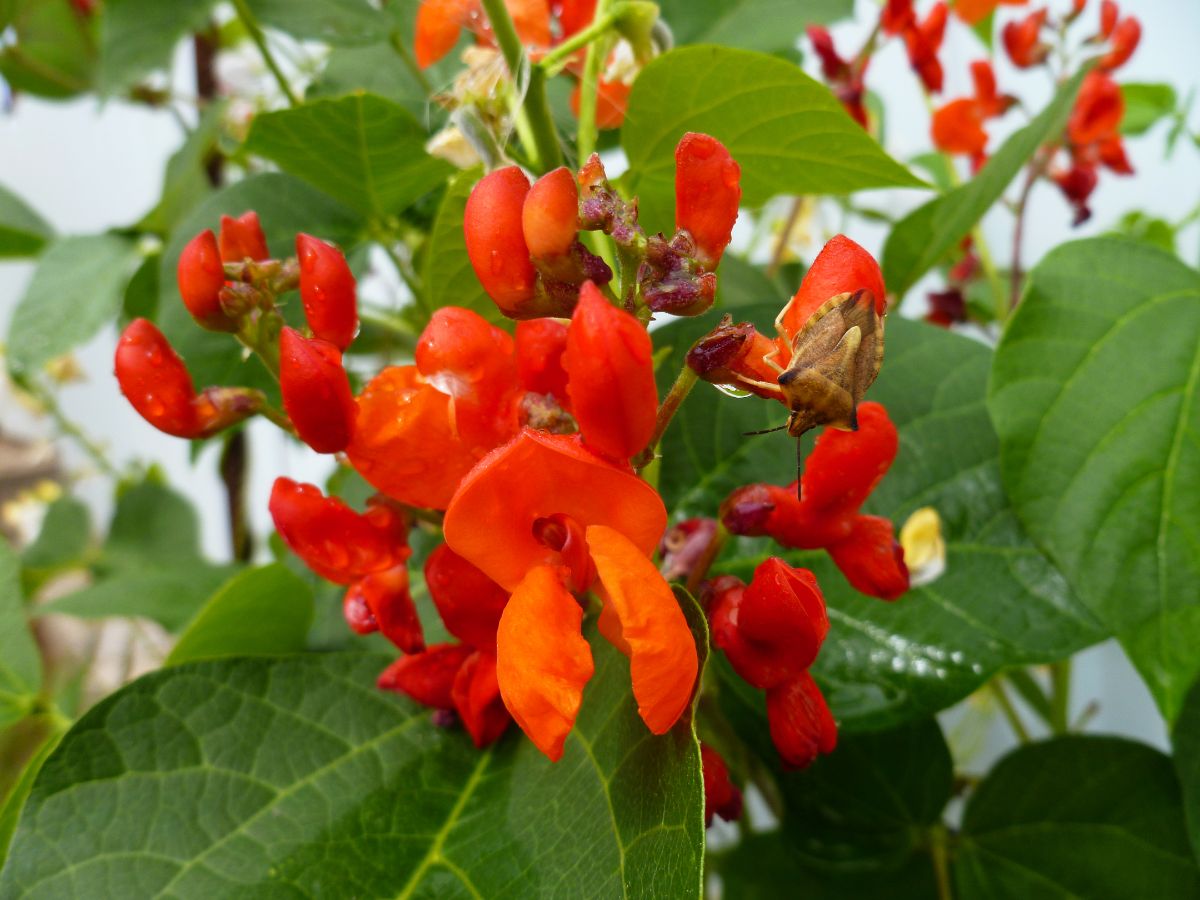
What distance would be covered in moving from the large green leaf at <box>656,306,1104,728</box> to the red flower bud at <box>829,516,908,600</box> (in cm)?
8

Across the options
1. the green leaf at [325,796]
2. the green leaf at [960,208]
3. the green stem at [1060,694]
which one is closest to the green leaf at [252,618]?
the green leaf at [325,796]

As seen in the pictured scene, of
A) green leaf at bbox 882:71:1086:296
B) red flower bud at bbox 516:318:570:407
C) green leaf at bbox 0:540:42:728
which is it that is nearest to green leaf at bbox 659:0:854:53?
green leaf at bbox 882:71:1086:296

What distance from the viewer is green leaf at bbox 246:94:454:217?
1.54ft

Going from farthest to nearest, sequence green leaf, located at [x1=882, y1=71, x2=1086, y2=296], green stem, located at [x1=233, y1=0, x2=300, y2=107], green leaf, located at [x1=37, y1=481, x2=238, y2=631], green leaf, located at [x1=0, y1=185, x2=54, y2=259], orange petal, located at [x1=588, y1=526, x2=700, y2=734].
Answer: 1. green leaf, located at [x1=37, y1=481, x2=238, y2=631]
2. green leaf, located at [x1=0, y1=185, x2=54, y2=259]
3. green stem, located at [x1=233, y1=0, x2=300, y2=107]
4. green leaf, located at [x1=882, y1=71, x2=1086, y2=296]
5. orange petal, located at [x1=588, y1=526, x2=700, y2=734]

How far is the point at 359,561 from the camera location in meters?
0.33

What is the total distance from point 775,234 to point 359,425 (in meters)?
0.76

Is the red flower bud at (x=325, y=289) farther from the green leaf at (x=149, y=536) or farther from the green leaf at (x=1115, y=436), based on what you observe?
the green leaf at (x=149, y=536)

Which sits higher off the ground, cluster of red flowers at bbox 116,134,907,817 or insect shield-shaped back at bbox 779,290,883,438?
insect shield-shaped back at bbox 779,290,883,438

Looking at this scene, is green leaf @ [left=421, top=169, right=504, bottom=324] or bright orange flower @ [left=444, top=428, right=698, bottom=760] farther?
green leaf @ [left=421, top=169, right=504, bottom=324]

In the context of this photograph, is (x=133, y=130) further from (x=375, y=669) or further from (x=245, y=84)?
(x=375, y=669)

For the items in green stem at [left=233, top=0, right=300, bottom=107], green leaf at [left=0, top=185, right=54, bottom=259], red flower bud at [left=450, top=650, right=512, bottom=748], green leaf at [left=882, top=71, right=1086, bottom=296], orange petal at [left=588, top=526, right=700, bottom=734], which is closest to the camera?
orange petal at [left=588, top=526, right=700, bottom=734]

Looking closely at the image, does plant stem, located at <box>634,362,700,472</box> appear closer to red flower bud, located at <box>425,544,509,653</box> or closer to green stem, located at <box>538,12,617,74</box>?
red flower bud, located at <box>425,544,509,653</box>

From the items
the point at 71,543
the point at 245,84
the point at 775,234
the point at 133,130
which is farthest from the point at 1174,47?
the point at 133,130

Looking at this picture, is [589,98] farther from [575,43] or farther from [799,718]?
[799,718]
